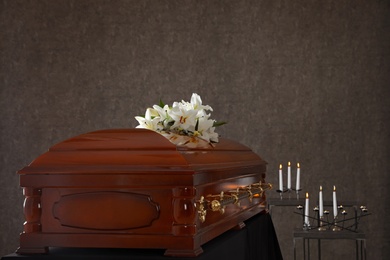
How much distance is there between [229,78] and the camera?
671cm

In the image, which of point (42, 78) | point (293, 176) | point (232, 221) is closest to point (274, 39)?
point (293, 176)

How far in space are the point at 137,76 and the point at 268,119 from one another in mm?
1350

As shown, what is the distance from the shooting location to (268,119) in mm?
6645

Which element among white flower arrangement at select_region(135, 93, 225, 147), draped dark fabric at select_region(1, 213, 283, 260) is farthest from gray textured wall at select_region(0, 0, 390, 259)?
white flower arrangement at select_region(135, 93, 225, 147)

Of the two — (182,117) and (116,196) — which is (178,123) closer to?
(182,117)

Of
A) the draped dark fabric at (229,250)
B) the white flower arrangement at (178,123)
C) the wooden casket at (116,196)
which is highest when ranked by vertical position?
the white flower arrangement at (178,123)

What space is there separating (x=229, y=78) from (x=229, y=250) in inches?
176

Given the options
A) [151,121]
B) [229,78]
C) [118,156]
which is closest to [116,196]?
[118,156]

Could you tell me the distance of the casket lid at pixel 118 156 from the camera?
6.43 ft

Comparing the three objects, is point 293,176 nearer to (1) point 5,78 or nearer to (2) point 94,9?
(2) point 94,9

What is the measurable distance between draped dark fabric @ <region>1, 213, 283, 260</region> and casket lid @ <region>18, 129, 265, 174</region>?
0.23 meters

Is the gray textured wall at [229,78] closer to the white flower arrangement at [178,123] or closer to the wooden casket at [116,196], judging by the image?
the white flower arrangement at [178,123]

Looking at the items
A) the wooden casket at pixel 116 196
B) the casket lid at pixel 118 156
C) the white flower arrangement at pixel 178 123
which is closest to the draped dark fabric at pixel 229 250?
the wooden casket at pixel 116 196

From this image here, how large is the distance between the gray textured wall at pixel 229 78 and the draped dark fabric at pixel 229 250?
10.1 ft
